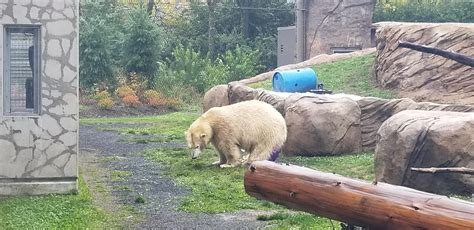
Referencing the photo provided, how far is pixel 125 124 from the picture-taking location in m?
20.7

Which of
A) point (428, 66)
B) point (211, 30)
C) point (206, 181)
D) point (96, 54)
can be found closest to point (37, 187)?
point (206, 181)

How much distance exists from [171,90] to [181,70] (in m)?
2.41

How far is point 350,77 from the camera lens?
20.1m

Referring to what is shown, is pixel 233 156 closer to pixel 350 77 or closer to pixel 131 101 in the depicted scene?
pixel 350 77

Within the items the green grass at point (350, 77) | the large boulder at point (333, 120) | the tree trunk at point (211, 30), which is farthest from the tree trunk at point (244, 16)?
the large boulder at point (333, 120)

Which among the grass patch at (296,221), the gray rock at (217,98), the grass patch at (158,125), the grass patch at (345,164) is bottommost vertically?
the grass patch at (158,125)

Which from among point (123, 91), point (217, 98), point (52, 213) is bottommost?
point (52, 213)

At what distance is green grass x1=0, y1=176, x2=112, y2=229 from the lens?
24.9ft

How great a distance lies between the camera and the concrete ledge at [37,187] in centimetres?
927

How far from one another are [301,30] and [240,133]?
17851 mm

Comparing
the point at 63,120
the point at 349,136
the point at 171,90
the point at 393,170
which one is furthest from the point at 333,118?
the point at 171,90

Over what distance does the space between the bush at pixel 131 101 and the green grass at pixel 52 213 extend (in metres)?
15.7

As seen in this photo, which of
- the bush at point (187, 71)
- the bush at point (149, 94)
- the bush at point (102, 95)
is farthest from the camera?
the bush at point (187, 71)

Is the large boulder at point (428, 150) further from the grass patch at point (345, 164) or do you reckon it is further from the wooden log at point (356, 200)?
the wooden log at point (356, 200)
